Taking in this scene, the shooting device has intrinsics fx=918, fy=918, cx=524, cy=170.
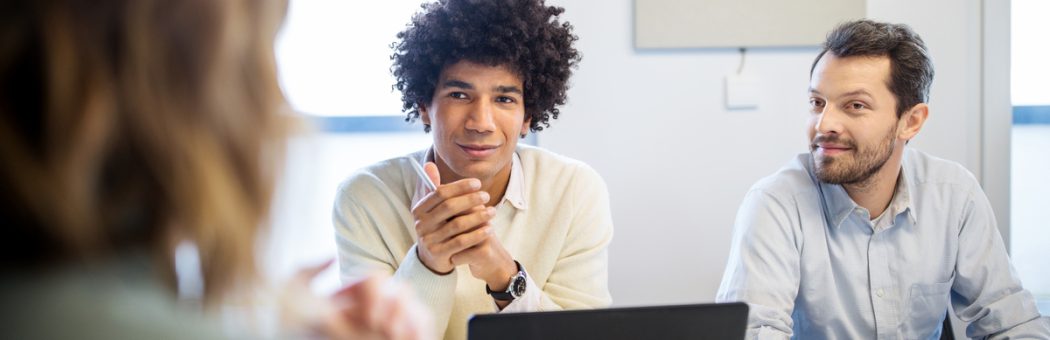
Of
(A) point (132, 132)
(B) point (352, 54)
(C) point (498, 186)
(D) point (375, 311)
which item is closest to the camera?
(A) point (132, 132)

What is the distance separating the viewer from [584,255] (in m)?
2.06

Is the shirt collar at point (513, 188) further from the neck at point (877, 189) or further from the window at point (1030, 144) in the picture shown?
the window at point (1030, 144)

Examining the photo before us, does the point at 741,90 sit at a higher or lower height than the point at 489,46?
lower

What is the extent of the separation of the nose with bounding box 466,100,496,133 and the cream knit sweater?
0.63 feet

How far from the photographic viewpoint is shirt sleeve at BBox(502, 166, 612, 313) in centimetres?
200

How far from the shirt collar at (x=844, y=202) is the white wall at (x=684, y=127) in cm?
79

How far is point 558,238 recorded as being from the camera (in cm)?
205

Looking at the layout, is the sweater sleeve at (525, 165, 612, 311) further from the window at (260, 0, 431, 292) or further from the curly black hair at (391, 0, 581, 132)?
the window at (260, 0, 431, 292)

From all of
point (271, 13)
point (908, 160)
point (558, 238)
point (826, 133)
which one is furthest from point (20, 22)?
point (908, 160)

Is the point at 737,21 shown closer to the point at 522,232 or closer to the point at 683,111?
the point at 683,111

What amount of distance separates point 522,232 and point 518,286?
0.30 meters

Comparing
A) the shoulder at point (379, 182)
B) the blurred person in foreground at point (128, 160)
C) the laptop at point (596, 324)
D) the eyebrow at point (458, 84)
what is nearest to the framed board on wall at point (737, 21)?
the eyebrow at point (458, 84)

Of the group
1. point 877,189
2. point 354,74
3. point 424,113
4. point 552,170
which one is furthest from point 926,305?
point 354,74

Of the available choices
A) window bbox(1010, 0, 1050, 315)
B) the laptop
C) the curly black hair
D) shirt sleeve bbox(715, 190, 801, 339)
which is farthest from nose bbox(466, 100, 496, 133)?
window bbox(1010, 0, 1050, 315)
